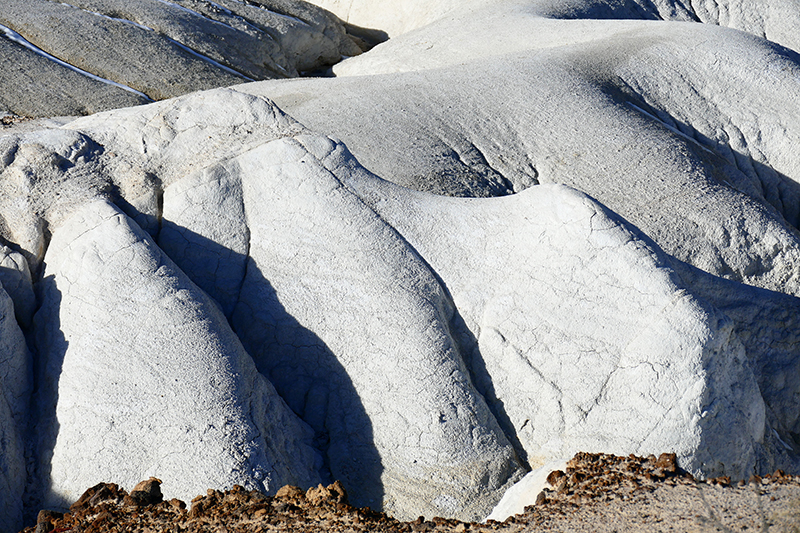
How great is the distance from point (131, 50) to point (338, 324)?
4878mm

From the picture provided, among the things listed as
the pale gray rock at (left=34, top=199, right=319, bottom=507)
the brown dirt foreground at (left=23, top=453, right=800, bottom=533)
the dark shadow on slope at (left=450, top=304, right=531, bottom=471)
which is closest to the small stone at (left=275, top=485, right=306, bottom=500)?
the brown dirt foreground at (left=23, top=453, right=800, bottom=533)

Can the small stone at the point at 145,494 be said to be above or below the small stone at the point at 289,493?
below

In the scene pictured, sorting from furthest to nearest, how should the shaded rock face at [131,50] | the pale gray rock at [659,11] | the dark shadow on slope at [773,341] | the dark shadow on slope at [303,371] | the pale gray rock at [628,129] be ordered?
the pale gray rock at [659,11]
the shaded rock face at [131,50]
the pale gray rock at [628,129]
the dark shadow on slope at [773,341]
the dark shadow on slope at [303,371]

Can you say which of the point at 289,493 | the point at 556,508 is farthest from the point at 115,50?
the point at 556,508

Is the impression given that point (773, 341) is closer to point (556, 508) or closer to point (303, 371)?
point (556, 508)

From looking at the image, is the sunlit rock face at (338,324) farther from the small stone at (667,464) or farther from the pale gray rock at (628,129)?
the small stone at (667,464)

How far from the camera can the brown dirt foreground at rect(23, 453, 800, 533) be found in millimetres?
2117

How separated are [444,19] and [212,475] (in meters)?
6.01

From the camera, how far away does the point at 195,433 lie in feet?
9.00

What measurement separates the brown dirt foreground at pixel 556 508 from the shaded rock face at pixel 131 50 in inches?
163

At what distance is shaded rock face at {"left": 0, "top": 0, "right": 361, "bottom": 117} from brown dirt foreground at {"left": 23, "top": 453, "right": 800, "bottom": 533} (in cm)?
415

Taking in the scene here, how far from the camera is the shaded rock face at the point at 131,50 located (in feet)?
20.1

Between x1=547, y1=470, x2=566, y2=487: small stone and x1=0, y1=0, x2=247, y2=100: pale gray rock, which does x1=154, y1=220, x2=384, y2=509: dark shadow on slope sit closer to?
x1=547, y1=470, x2=566, y2=487: small stone

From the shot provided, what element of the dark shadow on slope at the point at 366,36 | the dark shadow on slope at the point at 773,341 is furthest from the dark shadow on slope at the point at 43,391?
the dark shadow on slope at the point at 366,36
